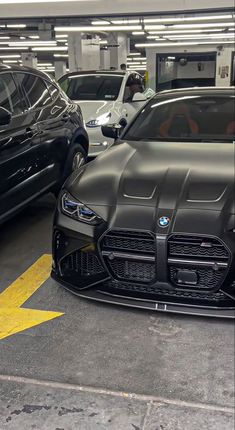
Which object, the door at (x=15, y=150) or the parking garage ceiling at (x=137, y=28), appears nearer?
the door at (x=15, y=150)

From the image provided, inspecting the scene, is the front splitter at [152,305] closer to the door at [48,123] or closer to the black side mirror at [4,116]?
the black side mirror at [4,116]

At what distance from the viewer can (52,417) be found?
2137 millimetres

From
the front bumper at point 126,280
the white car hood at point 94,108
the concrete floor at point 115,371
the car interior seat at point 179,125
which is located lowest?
the concrete floor at point 115,371

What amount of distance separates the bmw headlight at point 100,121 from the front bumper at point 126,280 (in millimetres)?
4456

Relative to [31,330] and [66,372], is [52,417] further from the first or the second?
[31,330]

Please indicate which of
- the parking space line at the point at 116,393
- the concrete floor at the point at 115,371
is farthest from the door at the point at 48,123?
the parking space line at the point at 116,393

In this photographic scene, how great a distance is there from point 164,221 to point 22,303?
126cm

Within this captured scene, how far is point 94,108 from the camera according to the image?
774cm

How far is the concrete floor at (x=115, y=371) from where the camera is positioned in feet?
6.97

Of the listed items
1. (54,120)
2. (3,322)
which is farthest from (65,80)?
(3,322)

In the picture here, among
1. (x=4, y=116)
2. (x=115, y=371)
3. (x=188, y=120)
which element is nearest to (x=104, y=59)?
(x=188, y=120)

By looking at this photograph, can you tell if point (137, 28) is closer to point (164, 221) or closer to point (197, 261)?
point (164, 221)

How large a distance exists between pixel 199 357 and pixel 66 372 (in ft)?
2.50

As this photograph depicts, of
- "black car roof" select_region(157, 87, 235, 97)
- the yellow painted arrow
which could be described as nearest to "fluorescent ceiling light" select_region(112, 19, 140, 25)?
"black car roof" select_region(157, 87, 235, 97)
